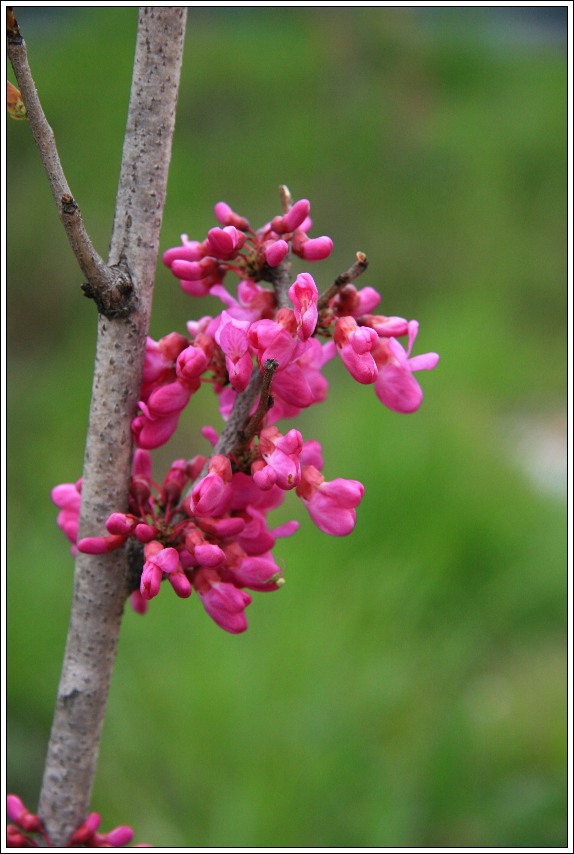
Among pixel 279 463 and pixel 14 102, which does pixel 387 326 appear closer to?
pixel 279 463

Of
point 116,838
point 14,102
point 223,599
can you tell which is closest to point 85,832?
point 116,838

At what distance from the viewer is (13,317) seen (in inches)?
160

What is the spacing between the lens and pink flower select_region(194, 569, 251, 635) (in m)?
0.63

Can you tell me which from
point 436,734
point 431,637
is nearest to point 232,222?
point 436,734

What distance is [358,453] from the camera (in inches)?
104

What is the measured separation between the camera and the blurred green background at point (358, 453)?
172cm

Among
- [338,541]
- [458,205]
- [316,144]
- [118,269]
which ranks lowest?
[338,541]

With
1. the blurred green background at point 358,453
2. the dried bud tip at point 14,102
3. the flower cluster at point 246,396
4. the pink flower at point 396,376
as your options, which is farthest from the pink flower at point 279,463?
the blurred green background at point 358,453

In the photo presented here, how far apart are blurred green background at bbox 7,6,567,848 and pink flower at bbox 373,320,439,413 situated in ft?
3.55

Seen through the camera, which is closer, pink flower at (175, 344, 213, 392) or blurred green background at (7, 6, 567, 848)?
pink flower at (175, 344, 213, 392)

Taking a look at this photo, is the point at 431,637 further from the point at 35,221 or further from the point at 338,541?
the point at 35,221

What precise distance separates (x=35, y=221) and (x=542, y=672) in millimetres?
3035

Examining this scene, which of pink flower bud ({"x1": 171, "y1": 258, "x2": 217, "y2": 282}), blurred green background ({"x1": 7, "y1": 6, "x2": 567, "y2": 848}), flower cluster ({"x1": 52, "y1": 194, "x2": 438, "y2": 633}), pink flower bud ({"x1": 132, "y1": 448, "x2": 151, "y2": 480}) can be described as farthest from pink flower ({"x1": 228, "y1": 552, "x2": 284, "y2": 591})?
blurred green background ({"x1": 7, "y1": 6, "x2": 567, "y2": 848})

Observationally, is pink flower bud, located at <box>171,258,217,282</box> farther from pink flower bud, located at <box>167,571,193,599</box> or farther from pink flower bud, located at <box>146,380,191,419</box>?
pink flower bud, located at <box>167,571,193,599</box>
